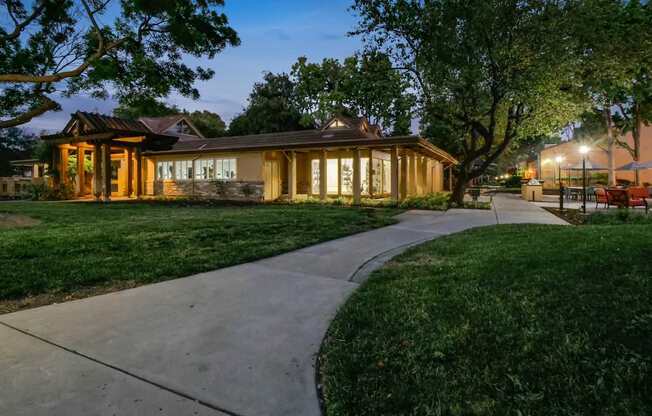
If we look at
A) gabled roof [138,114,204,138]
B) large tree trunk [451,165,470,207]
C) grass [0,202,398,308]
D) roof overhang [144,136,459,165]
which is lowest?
grass [0,202,398,308]

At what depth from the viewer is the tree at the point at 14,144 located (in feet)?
136

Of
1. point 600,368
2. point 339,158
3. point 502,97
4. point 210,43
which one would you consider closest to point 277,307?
point 600,368

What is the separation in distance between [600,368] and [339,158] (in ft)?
58.3

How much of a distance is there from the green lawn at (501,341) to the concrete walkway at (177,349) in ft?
0.99

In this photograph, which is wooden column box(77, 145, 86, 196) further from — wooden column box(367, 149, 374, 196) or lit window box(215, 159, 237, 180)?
wooden column box(367, 149, 374, 196)

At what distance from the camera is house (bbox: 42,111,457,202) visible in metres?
17.6

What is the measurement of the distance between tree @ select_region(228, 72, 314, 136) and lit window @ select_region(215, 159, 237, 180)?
2001 centimetres

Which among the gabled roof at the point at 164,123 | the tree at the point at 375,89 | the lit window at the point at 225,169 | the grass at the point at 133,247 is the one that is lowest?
the grass at the point at 133,247

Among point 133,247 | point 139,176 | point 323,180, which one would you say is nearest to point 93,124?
point 139,176

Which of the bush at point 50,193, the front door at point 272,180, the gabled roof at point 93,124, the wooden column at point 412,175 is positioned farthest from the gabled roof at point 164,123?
the wooden column at point 412,175

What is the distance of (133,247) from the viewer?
6520 mm

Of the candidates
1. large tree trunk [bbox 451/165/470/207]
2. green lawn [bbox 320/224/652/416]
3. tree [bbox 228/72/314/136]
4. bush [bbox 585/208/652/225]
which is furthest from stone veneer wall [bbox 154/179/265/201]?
tree [bbox 228/72/314/136]

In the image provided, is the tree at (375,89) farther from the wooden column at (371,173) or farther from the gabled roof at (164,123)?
the gabled roof at (164,123)

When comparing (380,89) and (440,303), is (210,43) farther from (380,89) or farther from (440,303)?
(440,303)
